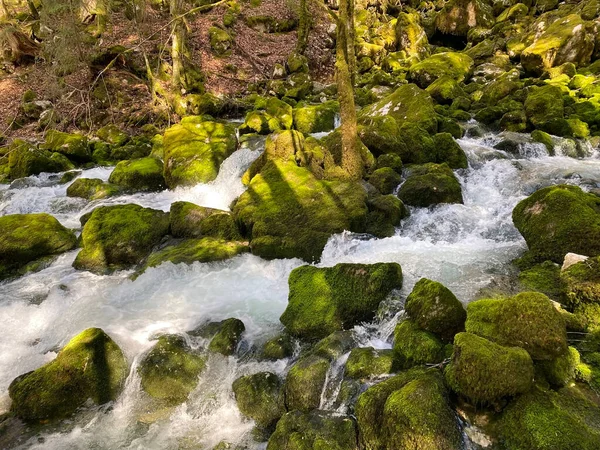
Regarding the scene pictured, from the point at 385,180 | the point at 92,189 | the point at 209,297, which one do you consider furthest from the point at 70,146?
the point at 385,180

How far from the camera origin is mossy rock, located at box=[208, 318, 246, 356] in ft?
17.3

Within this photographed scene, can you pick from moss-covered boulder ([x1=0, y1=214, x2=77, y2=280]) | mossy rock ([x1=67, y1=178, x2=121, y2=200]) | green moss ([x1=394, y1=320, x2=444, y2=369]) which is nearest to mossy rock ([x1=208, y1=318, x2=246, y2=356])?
green moss ([x1=394, y1=320, x2=444, y2=369])

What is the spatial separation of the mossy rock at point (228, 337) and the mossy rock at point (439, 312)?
2.41 meters

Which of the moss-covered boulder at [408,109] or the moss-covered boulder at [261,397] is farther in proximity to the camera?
the moss-covered boulder at [408,109]

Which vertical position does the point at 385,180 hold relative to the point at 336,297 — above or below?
above

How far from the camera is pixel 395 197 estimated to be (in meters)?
7.98

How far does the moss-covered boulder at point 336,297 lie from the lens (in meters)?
5.13

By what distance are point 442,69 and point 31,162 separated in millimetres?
15438

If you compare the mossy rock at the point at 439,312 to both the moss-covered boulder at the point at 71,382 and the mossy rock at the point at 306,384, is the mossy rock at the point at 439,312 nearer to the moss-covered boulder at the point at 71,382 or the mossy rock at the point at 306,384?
the mossy rock at the point at 306,384

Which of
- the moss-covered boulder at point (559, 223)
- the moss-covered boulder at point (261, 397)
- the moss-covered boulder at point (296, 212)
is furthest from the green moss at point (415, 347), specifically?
the moss-covered boulder at point (296, 212)

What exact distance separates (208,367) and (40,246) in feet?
17.1

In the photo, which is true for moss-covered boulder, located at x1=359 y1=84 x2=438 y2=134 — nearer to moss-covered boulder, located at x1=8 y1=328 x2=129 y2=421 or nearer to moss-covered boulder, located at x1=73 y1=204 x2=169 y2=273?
moss-covered boulder, located at x1=73 y1=204 x2=169 y2=273

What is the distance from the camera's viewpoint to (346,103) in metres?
7.83

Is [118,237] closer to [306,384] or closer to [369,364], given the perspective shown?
[306,384]
